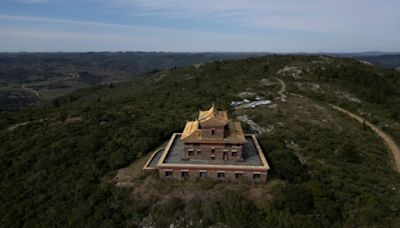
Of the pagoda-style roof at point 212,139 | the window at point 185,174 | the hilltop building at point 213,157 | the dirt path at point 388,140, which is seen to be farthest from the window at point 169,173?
the dirt path at point 388,140

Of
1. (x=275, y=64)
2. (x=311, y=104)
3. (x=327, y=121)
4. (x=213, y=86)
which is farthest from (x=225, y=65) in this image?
(x=327, y=121)

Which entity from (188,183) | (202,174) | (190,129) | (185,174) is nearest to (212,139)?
(190,129)

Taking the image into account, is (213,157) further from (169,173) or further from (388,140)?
(388,140)

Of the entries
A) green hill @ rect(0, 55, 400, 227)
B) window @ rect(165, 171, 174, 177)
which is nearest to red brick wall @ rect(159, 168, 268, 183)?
window @ rect(165, 171, 174, 177)

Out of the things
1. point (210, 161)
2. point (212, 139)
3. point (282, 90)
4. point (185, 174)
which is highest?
Result: point (212, 139)

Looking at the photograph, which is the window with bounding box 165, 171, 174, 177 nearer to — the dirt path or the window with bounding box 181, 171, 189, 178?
the window with bounding box 181, 171, 189, 178

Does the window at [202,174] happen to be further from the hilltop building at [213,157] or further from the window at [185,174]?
the window at [185,174]
